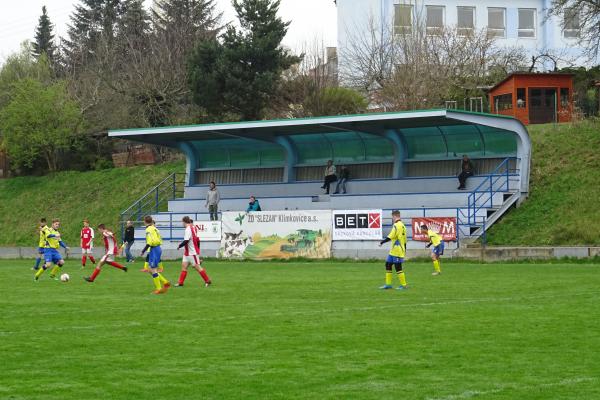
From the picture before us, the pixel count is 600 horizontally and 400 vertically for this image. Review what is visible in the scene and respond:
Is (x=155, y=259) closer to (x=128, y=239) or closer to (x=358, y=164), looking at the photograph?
(x=128, y=239)

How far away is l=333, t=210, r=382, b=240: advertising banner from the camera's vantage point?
1587 inches

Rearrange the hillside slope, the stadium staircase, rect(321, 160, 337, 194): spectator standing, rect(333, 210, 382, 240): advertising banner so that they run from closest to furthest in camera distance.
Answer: the hillside slope
rect(333, 210, 382, 240): advertising banner
the stadium staircase
rect(321, 160, 337, 194): spectator standing

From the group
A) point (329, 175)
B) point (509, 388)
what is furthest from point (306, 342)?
point (329, 175)

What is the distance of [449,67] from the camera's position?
6481cm

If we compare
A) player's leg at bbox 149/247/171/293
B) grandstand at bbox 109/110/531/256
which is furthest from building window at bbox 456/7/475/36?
player's leg at bbox 149/247/171/293

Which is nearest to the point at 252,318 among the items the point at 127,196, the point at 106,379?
the point at 106,379

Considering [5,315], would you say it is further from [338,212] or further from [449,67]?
[449,67]

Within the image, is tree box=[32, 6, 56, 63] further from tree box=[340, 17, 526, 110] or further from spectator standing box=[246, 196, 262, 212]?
spectator standing box=[246, 196, 262, 212]

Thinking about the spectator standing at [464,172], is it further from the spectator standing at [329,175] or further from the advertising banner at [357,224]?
the spectator standing at [329,175]

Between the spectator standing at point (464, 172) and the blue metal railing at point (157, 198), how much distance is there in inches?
574

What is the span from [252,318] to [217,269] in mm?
17795

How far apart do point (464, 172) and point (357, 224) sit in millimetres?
5378

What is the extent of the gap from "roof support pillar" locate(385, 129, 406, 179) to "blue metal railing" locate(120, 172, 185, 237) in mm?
11186

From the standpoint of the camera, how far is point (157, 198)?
50.6 m
